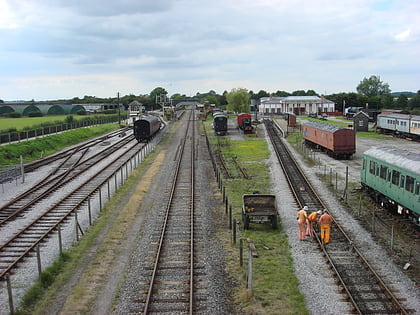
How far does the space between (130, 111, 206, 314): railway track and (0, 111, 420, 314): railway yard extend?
4 cm

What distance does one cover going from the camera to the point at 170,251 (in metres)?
15.4

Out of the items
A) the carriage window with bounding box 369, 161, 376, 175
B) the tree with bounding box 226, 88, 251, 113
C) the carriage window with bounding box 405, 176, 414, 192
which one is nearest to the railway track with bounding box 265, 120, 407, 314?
the carriage window with bounding box 405, 176, 414, 192

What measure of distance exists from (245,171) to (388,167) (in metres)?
14.0

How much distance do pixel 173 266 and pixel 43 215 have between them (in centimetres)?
887

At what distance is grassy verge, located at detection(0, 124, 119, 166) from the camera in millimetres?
39219

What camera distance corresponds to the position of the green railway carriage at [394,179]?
668 inches

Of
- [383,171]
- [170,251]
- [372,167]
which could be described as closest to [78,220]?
[170,251]

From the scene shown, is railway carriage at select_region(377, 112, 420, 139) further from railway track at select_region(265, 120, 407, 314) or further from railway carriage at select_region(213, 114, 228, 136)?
railway track at select_region(265, 120, 407, 314)

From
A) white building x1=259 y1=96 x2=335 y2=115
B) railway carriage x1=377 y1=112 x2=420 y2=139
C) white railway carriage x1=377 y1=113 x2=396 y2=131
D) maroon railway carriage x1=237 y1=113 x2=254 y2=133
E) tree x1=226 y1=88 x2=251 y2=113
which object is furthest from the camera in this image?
white building x1=259 y1=96 x2=335 y2=115

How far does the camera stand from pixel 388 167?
19.8 meters

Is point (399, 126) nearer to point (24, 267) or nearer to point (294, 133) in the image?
point (294, 133)

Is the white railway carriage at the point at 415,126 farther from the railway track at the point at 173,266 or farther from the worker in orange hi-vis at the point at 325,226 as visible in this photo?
the worker in orange hi-vis at the point at 325,226

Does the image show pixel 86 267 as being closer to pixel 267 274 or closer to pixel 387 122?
pixel 267 274

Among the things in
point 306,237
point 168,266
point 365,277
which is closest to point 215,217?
point 306,237
